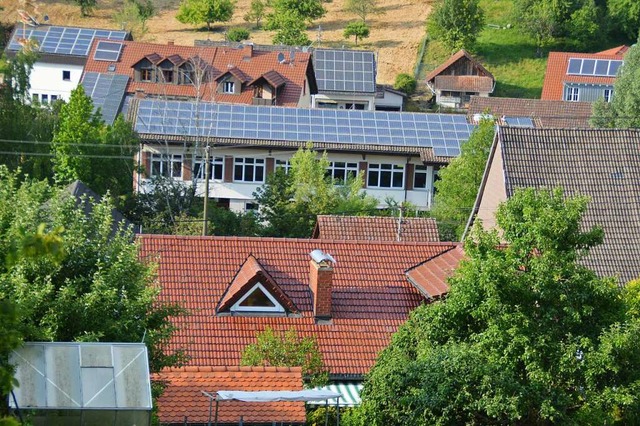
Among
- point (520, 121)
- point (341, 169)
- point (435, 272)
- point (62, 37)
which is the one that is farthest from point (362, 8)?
point (435, 272)

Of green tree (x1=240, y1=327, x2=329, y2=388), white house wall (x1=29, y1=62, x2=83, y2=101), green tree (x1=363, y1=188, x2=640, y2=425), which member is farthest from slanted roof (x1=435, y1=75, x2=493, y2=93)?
green tree (x1=363, y1=188, x2=640, y2=425)

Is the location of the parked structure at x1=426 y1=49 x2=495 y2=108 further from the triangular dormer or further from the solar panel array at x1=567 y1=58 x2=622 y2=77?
the triangular dormer

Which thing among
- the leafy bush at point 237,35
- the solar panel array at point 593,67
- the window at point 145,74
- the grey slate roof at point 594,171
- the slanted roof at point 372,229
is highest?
the leafy bush at point 237,35

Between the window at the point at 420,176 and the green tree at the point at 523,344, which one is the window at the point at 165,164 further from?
the green tree at the point at 523,344

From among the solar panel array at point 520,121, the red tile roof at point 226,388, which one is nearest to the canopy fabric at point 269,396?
the red tile roof at point 226,388

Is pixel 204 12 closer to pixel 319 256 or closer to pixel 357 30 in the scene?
pixel 357 30

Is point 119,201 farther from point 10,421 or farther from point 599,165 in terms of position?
point 10,421
